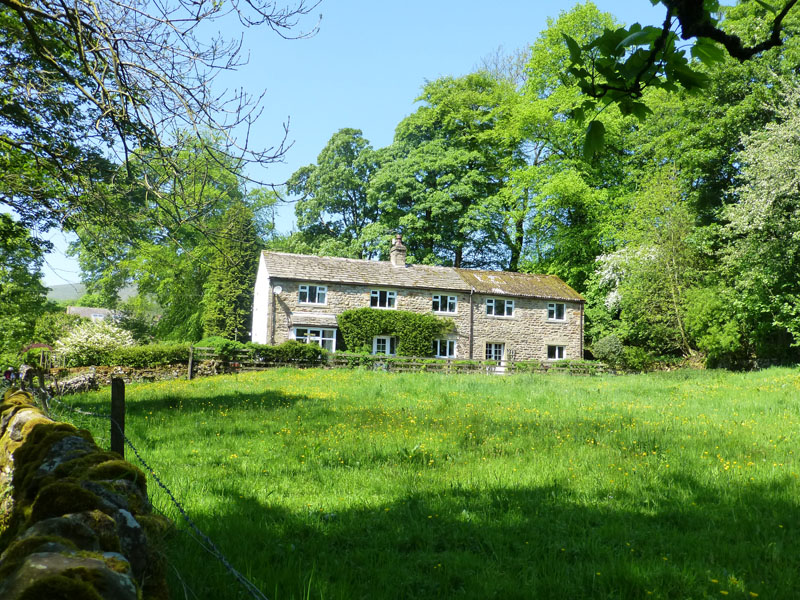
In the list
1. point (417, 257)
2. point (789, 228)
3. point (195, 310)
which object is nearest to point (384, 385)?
point (789, 228)

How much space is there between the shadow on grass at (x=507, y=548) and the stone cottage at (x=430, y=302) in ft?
84.7

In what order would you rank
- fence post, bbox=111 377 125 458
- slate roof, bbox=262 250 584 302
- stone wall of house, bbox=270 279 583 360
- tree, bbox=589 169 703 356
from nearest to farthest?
1. fence post, bbox=111 377 125 458
2. tree, bbox=589 169 703 356
3. stone wall of house, bbox=270 279 583 360
4. slate roof, bbox=262 250 584 302

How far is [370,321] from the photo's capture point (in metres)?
31.9

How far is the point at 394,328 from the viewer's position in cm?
3247

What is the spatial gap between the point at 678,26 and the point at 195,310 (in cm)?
4391

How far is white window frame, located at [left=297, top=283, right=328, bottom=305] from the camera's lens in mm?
31750

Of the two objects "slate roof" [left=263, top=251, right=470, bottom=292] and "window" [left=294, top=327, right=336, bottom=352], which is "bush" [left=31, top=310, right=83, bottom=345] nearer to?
"slate roof" [left=263, top=251, right=470, bottom=292]

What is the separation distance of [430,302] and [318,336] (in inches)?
314

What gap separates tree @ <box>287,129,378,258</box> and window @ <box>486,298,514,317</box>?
41.7ft

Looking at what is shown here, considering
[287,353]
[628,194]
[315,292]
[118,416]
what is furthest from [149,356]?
[628,194]

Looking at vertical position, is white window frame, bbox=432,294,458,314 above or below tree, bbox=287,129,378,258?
below

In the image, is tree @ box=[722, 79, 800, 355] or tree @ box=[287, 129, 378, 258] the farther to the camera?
tree @ box=[287, 129, 378, 258]

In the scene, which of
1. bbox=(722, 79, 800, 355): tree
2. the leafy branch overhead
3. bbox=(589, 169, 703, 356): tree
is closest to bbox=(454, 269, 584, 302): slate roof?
bbox=(589, 169, 703, 356): tree

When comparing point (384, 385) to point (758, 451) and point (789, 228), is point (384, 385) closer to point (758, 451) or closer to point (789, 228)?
point (758, 451)
